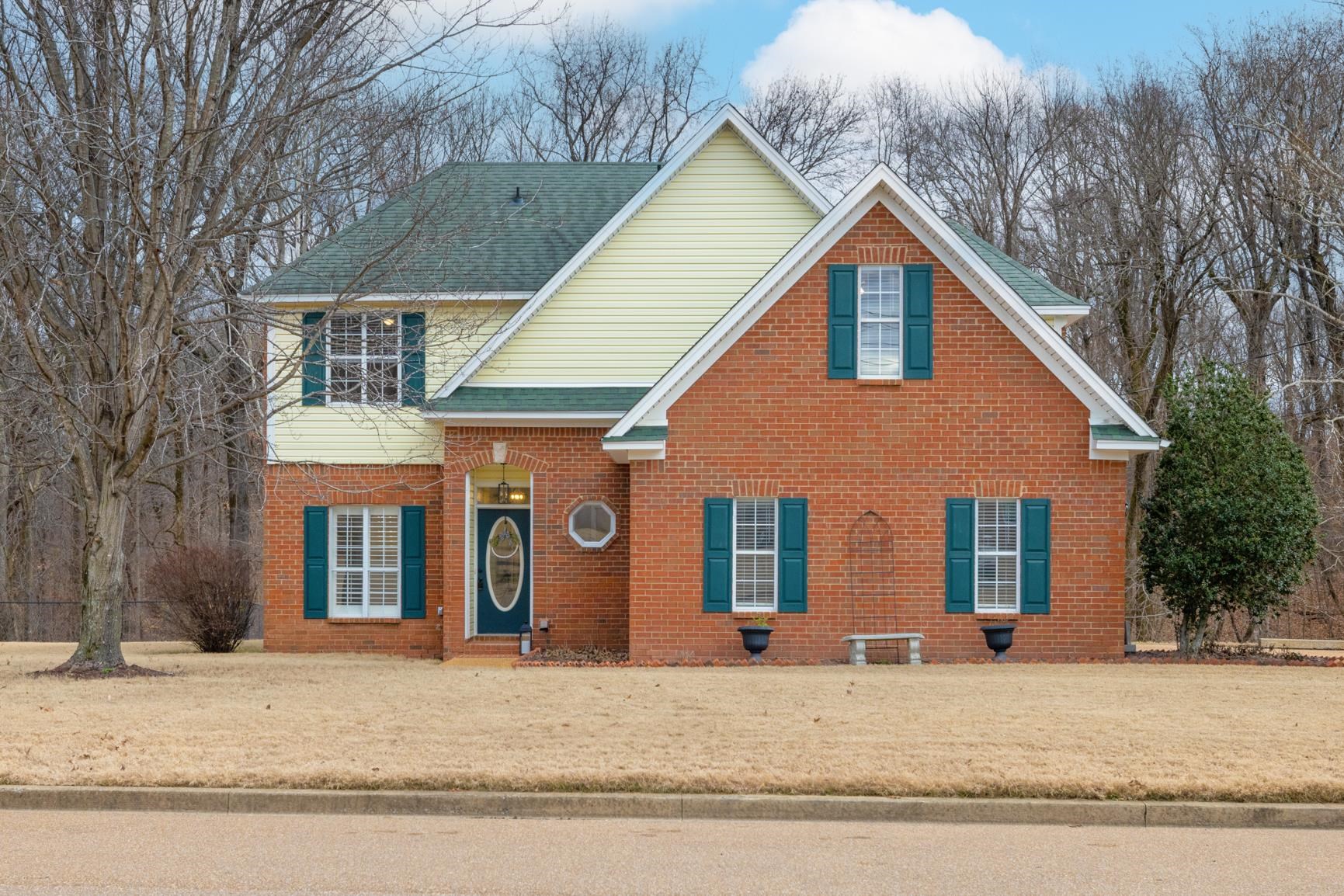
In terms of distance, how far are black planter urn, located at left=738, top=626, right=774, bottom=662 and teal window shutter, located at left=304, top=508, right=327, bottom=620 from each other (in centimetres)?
734

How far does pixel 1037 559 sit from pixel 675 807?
1086 centimetres

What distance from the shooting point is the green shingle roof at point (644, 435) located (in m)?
19.0

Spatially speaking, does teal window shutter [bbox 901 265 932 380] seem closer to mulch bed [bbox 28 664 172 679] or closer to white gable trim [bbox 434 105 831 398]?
white gable trim [bbox 434 105 831 398]

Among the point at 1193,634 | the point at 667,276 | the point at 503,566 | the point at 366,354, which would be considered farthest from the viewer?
the point at 503,566

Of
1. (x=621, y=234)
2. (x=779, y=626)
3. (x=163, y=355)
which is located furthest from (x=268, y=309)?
(x=779, y=626)

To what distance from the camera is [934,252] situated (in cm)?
1922

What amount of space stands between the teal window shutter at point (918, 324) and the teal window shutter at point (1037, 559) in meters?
2.27

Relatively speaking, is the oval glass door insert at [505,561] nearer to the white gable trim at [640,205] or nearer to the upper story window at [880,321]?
the white gable trim at [640,205]

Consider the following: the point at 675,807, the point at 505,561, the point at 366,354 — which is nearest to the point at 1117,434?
the point at 505,561

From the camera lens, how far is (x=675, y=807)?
942 centimetres

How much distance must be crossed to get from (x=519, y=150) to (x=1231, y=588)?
93.3 ft

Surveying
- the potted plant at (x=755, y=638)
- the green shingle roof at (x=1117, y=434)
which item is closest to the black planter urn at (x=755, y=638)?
the potted plant at (x=755, y=638)

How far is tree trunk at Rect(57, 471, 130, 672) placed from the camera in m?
17.5

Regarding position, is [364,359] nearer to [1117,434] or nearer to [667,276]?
[667,276]
